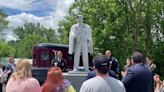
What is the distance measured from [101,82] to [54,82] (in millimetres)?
695

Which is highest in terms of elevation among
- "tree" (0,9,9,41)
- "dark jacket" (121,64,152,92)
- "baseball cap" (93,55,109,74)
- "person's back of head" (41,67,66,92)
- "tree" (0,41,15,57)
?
"tree" (0,9,9,41)

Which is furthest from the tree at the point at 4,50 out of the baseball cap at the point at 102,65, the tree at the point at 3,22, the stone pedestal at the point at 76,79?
the baseball cap at the point at 102,65

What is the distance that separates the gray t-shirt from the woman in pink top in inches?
34.5

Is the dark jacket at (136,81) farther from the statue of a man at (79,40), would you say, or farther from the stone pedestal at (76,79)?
the statue of a man at (79,40)

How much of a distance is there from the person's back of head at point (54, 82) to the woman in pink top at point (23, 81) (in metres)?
0.26

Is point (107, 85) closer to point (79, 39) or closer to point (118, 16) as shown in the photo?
point (79, 39)

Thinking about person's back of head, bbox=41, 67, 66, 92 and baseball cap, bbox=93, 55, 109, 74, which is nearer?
baseball cap, bbox=93, 55, 109, 74

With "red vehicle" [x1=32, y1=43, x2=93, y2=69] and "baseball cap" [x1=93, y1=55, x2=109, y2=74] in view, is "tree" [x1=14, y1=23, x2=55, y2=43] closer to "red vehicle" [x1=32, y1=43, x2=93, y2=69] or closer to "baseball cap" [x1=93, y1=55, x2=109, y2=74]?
"red vehicle" [x1=32, y1=43, x2=93, y2=69]

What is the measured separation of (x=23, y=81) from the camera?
2.98 meters

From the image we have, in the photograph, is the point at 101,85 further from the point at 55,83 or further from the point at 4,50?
the point at 4,50

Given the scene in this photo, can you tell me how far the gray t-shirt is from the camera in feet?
8.06

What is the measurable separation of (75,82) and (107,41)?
12116mm

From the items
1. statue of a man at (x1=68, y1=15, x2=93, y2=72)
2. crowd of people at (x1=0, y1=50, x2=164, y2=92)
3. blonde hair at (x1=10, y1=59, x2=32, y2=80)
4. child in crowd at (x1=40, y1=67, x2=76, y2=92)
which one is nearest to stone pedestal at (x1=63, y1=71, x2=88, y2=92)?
statue of a man at (x1=68, y1=15, x2=93, y2=72)

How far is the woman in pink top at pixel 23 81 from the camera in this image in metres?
2.96
